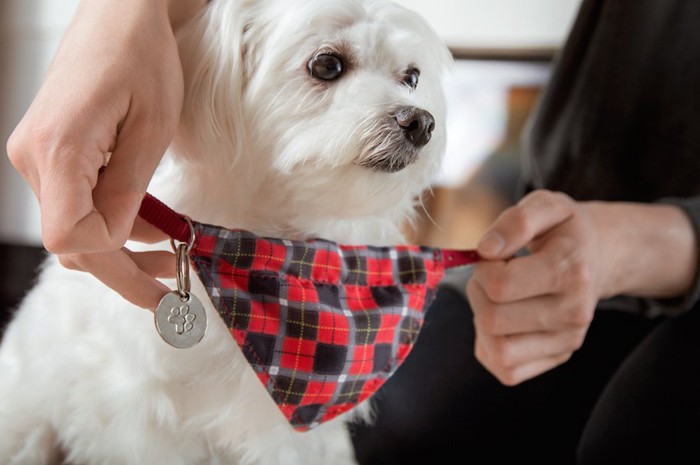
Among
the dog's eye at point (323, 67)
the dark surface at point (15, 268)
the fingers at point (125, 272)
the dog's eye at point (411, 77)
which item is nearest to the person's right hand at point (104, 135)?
the fingers at point (125, 272)

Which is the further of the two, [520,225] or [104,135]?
[520,225]

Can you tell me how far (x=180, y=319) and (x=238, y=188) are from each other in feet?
0.58

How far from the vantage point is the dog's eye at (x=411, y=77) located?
665mm

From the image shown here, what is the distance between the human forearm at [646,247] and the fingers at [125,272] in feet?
1.82

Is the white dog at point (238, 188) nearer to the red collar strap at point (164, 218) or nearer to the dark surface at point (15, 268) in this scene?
the red collar strap at point (164, 218)

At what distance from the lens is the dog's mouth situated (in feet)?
1.88

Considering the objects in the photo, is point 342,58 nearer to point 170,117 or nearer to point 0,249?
point 170,117

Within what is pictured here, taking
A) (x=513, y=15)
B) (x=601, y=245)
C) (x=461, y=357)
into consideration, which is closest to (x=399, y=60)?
(x=601, y=245)

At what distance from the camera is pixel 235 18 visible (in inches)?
24.0

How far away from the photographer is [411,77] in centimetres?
67

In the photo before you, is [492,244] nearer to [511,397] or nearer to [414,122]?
[414,122]

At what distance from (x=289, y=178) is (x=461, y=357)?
53cm

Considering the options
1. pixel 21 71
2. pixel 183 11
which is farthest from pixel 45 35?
pixel 183 11

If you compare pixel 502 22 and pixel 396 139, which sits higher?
pixel 396 139
